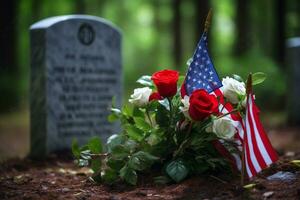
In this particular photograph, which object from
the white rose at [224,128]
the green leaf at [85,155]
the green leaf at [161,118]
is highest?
the green leaf at [161,118]

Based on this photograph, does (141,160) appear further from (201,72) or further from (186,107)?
(201,72)

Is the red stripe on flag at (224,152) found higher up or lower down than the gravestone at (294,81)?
lower down

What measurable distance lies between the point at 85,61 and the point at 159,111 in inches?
114

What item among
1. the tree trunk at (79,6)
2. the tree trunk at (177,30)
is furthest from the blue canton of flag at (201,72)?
the tree trunk at (79,6)

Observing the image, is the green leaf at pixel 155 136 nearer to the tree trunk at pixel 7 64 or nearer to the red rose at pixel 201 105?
the red rose at pixel 201 105

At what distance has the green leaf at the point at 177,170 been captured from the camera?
3.34 m

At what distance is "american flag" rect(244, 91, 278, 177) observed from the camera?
3.11m

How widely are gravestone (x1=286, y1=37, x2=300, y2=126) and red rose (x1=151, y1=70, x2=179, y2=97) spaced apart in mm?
6507

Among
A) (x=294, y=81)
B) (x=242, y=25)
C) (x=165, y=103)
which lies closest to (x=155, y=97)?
(x=165, y=103)

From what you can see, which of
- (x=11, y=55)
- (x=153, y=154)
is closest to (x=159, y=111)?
(x=153, y=154)

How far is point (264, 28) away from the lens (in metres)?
26.5

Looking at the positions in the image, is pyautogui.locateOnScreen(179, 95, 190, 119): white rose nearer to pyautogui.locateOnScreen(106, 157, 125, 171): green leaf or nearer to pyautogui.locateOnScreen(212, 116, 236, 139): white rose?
pyautogui.locateOnScreen(212, 116, 236, 139): white rose

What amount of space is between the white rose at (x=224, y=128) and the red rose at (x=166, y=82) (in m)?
Result: 0.39

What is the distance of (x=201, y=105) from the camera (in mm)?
3129
